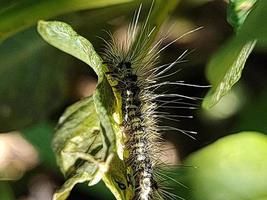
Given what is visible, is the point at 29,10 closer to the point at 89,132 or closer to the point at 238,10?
the point at 89,132

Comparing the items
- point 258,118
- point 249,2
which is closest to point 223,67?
point 249,2

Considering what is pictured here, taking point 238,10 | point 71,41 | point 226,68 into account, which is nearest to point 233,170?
point 226,68

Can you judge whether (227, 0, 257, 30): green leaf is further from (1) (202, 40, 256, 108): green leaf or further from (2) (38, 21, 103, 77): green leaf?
(2) (38, 21, 103, 77): green leaf

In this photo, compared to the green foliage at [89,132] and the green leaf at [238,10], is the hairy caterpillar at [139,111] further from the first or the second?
the green leaf at [238,10]

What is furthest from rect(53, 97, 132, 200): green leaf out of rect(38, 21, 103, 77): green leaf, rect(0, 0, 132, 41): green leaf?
rect(0, 0, 132, 41): green leaf

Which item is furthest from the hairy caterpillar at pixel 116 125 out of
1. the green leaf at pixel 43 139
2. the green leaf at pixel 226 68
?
the green leaf at pixel 43 139

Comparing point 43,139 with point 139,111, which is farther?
point 43,139
